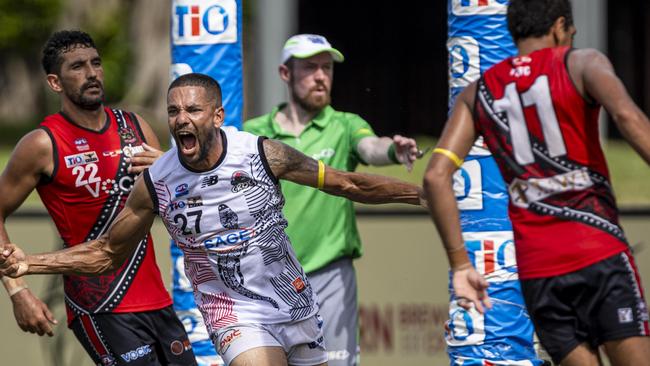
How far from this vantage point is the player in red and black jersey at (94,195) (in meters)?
5.92

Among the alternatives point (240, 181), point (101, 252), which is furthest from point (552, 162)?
point (101, 252)

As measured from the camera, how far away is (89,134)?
6027 mm

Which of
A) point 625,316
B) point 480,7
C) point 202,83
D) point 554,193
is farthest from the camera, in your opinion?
point 480,7

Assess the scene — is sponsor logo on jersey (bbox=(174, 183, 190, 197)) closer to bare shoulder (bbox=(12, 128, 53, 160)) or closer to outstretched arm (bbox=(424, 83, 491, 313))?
bare shoulder (bbox=(12, 128, 53, 160))

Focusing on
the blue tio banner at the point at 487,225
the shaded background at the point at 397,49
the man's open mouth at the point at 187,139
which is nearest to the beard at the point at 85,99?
the man's open mouth at the point at 187,139

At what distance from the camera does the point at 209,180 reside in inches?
210

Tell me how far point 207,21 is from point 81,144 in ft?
4.59

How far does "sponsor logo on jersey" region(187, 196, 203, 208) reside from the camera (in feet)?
17.5

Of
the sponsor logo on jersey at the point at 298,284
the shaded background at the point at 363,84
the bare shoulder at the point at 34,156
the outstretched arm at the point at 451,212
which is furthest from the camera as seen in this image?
the shaded background at the point at 363,84

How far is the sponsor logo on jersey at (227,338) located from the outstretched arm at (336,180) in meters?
0.75

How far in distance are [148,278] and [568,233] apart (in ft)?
7.92

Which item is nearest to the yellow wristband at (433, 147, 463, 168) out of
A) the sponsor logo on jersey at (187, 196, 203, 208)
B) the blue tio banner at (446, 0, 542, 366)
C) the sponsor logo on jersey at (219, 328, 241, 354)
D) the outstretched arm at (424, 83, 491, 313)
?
the outstretched arm at (424, 83, 491, 313)

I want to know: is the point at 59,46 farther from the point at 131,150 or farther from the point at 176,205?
the point at 176,205

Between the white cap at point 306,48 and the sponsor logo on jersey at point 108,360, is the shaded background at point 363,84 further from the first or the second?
the sponsor logo on jersey at point 108,360
